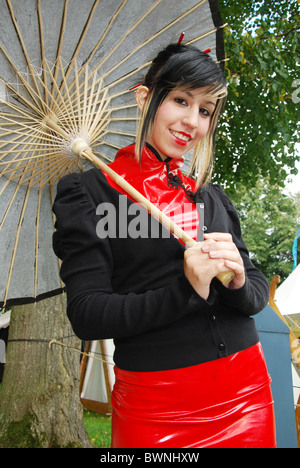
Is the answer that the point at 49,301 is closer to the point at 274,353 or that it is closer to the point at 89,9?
the point at 274,353

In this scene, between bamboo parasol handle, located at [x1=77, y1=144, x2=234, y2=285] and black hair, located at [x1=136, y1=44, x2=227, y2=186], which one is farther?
black hair, located at [x1=136, y1=44, x2=227, y2=186]

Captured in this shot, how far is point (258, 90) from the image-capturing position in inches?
213

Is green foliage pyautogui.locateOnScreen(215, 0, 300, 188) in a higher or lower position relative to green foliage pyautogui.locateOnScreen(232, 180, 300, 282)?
lower

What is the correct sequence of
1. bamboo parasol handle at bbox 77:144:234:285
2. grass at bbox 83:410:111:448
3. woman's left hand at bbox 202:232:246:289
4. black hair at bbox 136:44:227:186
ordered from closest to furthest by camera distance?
woman's left hand at bbox 202:232:246:289 → bamboo parasol handle at bbox 77:144:234:285 → black hair at bbox 136:44:227:186 → grass at bbox 83:410:111:448

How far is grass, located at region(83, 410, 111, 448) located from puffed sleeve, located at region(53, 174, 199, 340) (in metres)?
4.45

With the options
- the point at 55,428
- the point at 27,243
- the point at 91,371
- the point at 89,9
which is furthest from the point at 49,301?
the point at 91,371

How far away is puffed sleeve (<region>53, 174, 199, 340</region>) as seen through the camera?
1124 mm

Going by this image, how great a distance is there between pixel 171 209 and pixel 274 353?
218 centimetres

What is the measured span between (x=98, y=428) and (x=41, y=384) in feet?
9.56

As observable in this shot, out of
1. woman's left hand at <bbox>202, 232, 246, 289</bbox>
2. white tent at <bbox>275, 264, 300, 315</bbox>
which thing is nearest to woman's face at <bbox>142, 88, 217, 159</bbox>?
woman's left hand at <bbox>202, 232, 246, 289</bbox>

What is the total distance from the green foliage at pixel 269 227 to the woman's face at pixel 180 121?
23.9 metres

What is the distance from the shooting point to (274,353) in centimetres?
316

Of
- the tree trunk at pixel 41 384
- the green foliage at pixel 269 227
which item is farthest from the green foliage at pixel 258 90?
the green foliage at pixel 269 227

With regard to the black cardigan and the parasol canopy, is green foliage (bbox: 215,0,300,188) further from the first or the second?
the black cardigan
